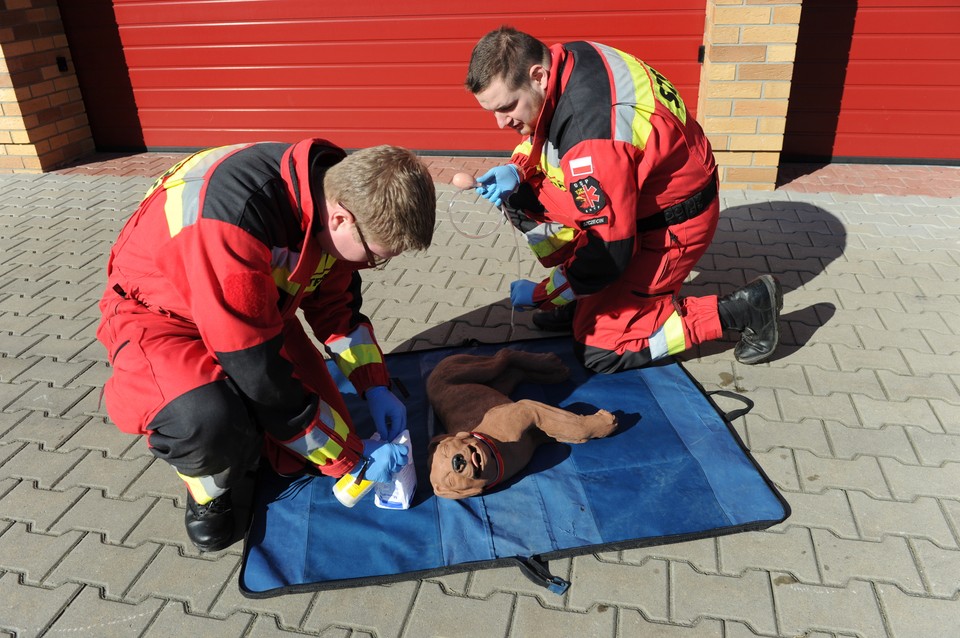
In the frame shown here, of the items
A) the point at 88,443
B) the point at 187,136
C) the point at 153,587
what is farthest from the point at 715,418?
the point at 187,136

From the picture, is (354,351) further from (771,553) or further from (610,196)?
(771,553)

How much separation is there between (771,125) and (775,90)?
262mm

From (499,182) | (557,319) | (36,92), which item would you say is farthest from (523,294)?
(36,92)

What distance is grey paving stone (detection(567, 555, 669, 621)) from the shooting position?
226cm

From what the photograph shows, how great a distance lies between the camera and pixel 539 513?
2613mm

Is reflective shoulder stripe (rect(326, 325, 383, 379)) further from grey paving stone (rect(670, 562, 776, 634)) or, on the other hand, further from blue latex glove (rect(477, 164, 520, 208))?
grey paving stone (rect(670, 562, 776, 634))

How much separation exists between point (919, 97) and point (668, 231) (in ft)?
13.3

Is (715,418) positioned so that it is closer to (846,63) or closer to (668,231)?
(668,231)

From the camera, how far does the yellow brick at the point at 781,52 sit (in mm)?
5238

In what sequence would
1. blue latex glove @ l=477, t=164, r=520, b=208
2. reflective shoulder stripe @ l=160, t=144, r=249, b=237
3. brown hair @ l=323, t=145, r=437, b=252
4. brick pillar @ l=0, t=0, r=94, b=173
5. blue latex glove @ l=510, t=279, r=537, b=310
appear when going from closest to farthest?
brown hair @ l=323, t=145, r=437, b=252 → reflective shoulder stripe @ l=160, t=144, r=249, b=237 → blue latex glove @ l=477, t=164, r=520, b=208 → blue latex glove @ l=510, t=279, r=537, b=310 → brick pillar @ l=0, t=0, r=94, b=173

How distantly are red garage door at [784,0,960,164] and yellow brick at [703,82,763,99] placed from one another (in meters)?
0.81

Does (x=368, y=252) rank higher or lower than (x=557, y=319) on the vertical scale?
higher

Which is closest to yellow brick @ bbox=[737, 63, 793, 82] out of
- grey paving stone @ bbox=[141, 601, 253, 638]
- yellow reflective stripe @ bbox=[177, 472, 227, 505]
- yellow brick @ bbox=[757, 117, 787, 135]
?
yellow brick @ bbox=[757, 117, 787, 135]

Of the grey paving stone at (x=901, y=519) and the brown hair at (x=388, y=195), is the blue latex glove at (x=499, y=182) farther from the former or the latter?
the grey paving stone at (x=901, y=519)
